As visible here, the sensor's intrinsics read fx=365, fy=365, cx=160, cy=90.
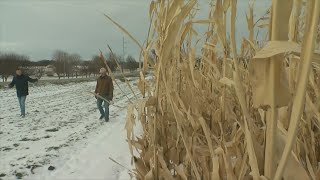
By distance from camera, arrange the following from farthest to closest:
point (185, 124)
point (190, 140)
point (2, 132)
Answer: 1. point (2, 132)
2. point (185, 124)
3. point (190, 140)

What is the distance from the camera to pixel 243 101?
1.97ft

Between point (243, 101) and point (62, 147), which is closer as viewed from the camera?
point (243, 101)

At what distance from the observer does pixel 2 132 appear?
26.7 feet

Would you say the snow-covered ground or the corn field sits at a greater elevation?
the corn field

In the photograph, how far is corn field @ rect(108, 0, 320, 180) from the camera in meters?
0.50

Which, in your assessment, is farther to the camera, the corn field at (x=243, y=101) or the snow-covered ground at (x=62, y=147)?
the snow-covered ground at (x=62, y=147)

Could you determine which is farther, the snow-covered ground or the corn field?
the snow-covered ground

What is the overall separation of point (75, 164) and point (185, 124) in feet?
13.7

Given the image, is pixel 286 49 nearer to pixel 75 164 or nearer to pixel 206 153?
pixel 206 153

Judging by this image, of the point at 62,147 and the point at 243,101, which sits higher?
the point at 243,101

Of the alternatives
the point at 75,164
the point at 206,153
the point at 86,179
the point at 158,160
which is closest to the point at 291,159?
the point at 206,153

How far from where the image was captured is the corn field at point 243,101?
504mm

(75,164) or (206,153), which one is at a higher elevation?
(206,153)

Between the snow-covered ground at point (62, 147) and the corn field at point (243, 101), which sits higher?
the corn field at point (243, 101)
